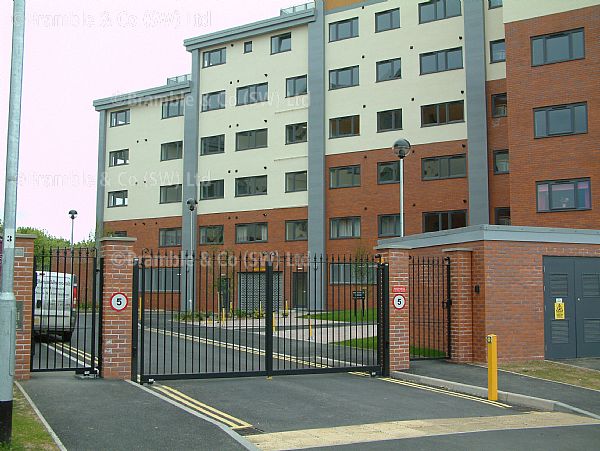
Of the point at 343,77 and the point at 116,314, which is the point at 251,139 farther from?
the point at 116,314

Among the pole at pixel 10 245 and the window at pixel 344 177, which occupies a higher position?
the window at pixel 344 177

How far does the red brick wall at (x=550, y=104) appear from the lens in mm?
28672

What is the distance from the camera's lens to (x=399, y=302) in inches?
601

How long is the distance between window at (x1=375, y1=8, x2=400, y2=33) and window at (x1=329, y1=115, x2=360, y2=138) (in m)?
5.49

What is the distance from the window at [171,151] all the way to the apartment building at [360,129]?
4.2 inches

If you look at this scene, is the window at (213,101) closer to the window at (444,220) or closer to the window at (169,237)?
the window at (169,237)

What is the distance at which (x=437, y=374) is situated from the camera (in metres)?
14.8

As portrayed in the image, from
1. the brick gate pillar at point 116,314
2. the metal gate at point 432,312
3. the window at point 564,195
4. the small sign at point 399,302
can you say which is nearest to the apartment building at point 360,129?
the window at point 564,195

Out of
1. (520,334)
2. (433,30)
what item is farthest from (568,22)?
(520,334)

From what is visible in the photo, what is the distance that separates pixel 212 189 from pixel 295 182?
6965 mm

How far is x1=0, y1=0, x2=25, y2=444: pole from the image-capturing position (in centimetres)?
762

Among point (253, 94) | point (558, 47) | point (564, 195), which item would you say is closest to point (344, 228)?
point (253, 94)

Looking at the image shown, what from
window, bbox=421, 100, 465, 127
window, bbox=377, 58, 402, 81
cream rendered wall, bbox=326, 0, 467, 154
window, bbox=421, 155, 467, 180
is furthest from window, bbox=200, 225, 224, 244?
window, bbox=421, 100, 465, 127

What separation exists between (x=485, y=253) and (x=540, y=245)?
166 centimetres
